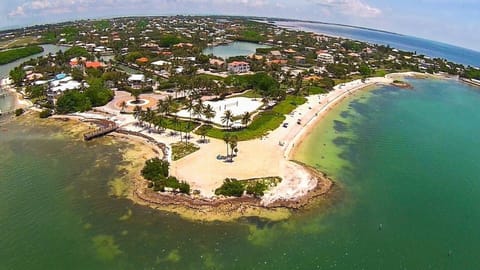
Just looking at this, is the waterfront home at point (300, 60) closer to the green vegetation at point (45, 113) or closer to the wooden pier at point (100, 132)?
the wooden pier at point (100, 132)

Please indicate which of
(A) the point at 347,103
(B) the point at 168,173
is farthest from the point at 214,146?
(A) the point at 347,103

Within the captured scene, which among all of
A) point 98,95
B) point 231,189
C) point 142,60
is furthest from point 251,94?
point 142,60

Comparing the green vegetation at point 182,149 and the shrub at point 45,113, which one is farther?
the shrub at point 45,113

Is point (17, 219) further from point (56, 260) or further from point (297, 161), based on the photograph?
point (297, 161)

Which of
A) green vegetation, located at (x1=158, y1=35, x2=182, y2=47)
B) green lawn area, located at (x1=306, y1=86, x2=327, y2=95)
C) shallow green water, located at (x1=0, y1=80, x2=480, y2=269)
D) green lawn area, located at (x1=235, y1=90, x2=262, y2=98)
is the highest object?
green vegetation, located at (x1=158, y1=35, x2=182, y2=47)

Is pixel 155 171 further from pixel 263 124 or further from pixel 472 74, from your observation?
pixel 472 74

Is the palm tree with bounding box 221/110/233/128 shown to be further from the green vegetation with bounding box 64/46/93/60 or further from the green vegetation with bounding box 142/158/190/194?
the green vegetation with bounding box 64/46/93/60

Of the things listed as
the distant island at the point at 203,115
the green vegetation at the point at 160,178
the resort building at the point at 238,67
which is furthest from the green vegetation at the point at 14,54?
the green vegetation at the point at 160,178

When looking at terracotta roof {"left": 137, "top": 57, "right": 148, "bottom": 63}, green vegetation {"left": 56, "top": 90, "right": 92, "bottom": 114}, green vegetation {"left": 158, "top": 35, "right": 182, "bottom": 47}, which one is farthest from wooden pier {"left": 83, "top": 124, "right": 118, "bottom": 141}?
green vegetation {"left": 158, "top": 35, "right": 182, "bottom": 47}
